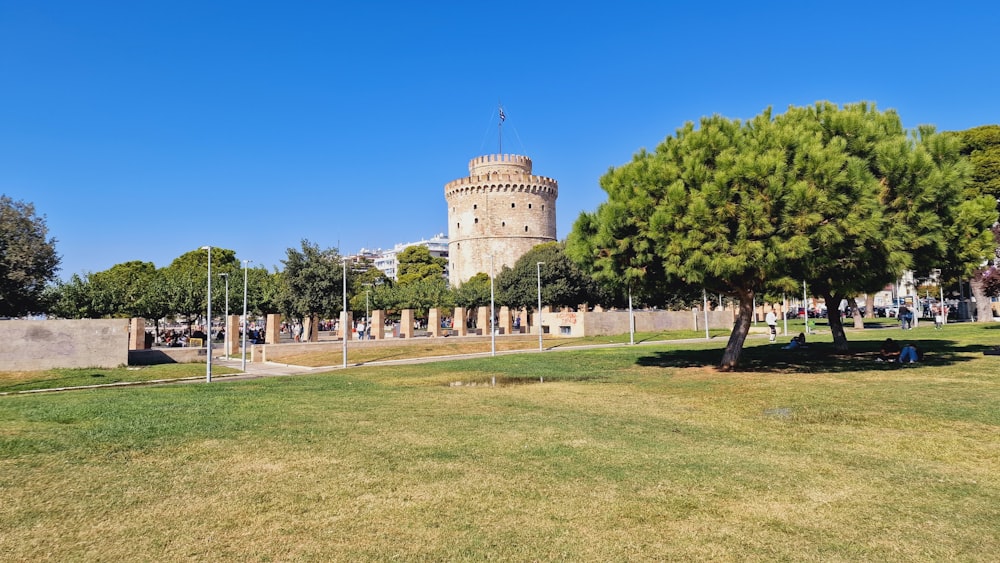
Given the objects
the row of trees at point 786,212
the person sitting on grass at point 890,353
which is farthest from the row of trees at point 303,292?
the person sitting on grass at point 890,353

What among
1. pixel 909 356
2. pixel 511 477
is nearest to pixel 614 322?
pixel 909 356

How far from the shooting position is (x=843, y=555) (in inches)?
188

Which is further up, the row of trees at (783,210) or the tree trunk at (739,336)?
the row of trees at (783,210)

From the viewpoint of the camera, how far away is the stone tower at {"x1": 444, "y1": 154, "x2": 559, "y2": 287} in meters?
82.8

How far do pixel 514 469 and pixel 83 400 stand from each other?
464 inches

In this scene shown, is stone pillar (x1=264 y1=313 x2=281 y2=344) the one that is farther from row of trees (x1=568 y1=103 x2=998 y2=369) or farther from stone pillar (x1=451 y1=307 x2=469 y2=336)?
row of trees (x1=568 y1=103 x2=998 y2=369)

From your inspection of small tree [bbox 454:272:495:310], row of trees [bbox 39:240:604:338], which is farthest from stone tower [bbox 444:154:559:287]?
row of trees [bbox 39:240:604:338]

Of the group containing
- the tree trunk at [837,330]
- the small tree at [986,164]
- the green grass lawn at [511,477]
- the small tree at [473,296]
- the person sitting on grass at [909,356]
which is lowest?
the green grass lawn at [511,477]

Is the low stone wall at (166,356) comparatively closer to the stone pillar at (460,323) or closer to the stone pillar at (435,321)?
the stone pillar at (435,321)

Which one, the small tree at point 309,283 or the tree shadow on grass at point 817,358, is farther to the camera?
the small tree at point 309,283

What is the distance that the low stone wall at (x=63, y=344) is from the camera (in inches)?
958

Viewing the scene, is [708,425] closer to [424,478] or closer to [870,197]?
[424,478]

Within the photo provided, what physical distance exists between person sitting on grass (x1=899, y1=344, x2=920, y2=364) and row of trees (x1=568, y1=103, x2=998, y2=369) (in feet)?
6.82

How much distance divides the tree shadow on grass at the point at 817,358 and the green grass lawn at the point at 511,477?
5414 millimetres
